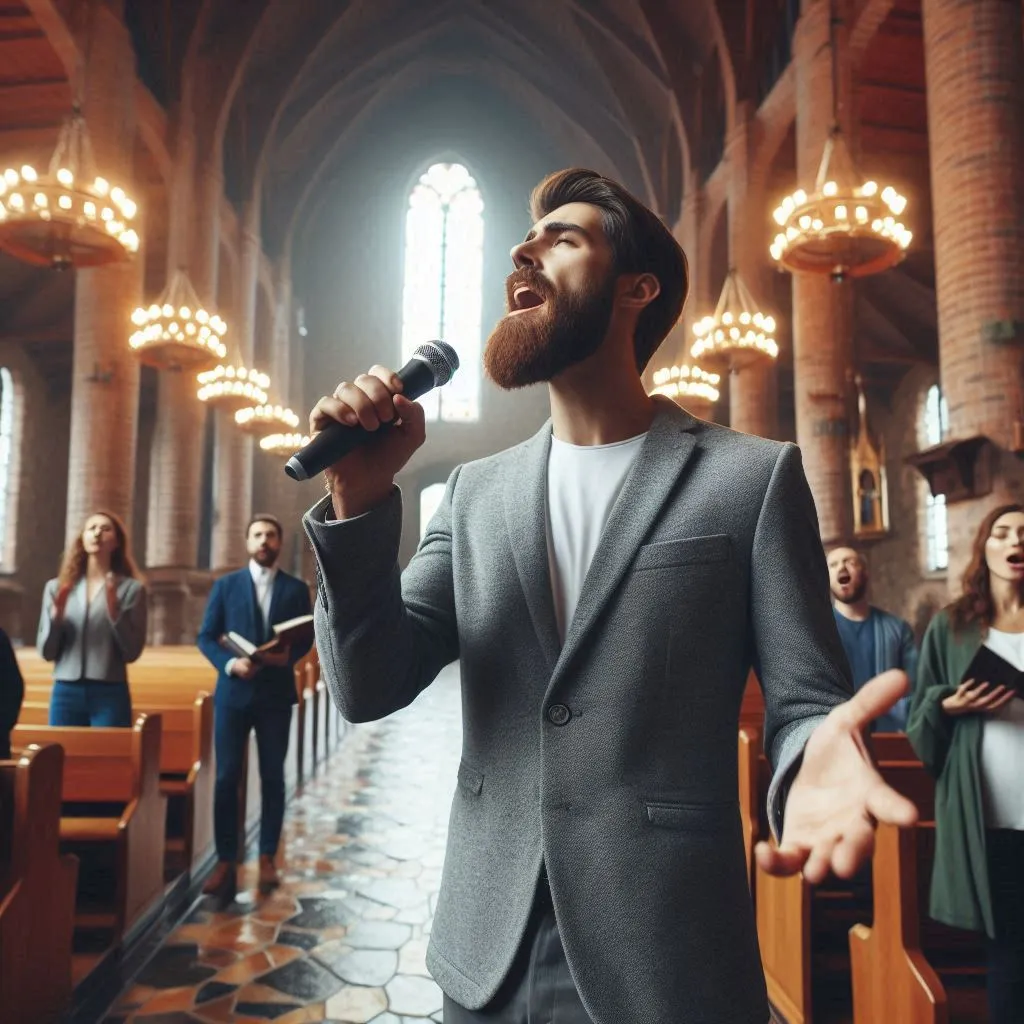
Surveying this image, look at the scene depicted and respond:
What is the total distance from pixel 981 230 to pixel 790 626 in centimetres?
622

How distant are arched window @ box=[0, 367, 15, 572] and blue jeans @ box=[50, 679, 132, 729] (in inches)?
600

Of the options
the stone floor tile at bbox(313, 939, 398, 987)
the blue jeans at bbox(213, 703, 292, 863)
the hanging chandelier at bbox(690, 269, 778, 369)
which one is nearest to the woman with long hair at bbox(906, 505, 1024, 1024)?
the stone floor tile at bbox(313, 939, 398, 987)

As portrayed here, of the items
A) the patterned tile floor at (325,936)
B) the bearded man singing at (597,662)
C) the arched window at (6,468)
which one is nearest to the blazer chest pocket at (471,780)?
the bearded man singing at (597,662)

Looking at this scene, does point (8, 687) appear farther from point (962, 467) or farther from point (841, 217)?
point (841, 217)

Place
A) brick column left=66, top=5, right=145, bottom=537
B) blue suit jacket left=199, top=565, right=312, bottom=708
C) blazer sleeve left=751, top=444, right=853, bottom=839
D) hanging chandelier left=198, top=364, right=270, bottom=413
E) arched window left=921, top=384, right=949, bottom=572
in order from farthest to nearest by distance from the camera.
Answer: arched window left=921, top=384, right=949, bottom=572 → hanging chandelier left=198, top=364, right=270, bottom=413 → brick column left=66, top=5, right=145, bottom=537 → blue suit jacket left=199, top=565, right=312, bottom=708 → blazer sleeve left=751, top=444, right=853, bottom=839

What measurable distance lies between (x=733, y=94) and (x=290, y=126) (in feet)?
37.5

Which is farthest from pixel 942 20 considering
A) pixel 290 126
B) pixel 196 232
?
pixel 290 126

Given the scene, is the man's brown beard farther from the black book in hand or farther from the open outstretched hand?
the black book in hand

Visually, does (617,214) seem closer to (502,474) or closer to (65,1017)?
(502,474)

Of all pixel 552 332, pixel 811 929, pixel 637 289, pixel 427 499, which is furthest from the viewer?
pixel 427 499

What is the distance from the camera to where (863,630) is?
14.9 feet

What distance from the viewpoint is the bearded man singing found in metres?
1.14

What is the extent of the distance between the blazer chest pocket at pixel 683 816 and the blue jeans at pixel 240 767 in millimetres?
3981

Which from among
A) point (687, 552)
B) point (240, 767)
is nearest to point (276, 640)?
point (240, 767)
